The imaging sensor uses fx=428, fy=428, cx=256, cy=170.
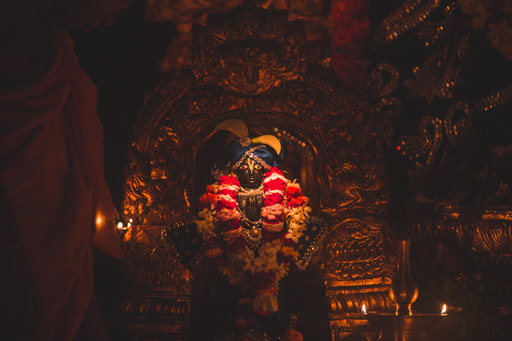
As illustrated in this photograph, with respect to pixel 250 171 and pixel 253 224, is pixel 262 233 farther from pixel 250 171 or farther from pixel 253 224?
pixel 250 171

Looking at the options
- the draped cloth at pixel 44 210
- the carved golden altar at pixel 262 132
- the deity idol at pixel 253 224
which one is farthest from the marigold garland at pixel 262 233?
the draped cloth at pixel 44 210

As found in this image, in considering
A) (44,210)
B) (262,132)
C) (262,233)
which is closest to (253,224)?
(262,233)

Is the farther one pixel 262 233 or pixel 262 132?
pixel 262 132

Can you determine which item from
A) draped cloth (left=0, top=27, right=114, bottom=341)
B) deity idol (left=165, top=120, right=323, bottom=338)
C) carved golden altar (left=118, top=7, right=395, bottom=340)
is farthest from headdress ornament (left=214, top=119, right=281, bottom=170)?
draped cloth (left=0, top=27, right=114, bottom=341)

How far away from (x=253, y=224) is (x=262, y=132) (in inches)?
28.0

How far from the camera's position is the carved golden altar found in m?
3.06

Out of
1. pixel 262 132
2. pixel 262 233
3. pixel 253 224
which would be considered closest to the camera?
pixel 262 233

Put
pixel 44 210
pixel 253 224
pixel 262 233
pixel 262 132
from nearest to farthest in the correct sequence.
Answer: pixel 44 210
pixel 262 233
pixel 253 224
pixel 262 132

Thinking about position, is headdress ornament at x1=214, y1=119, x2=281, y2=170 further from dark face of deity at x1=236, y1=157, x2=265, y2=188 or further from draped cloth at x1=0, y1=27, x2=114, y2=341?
draped cloth at x1=0, y1=27, x2=114, y2=341

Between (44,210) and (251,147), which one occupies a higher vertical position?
(251,147)

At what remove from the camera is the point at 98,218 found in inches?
114

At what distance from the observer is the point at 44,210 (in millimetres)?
2391

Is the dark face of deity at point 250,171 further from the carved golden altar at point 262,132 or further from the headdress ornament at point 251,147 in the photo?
the carved golden altar at point 262,132

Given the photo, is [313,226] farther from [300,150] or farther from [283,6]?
[283,6]
